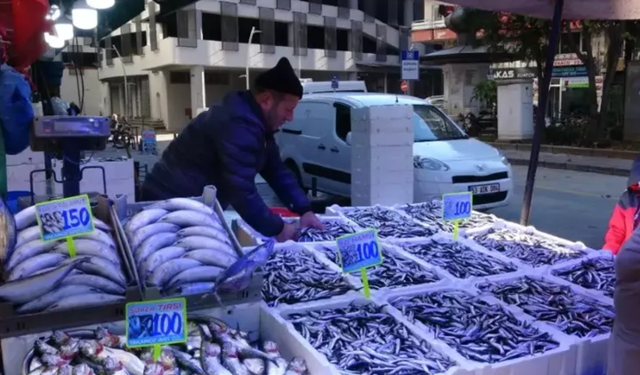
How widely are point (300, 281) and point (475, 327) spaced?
95cm

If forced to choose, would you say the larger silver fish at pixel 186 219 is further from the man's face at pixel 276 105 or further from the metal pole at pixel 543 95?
the metal pole at pixel 543 95

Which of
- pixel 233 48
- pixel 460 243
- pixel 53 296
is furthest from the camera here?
pixel 233 48

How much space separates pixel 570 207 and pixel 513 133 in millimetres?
10566

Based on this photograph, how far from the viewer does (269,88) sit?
368 centimetres

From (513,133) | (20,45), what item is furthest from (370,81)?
(20,45)

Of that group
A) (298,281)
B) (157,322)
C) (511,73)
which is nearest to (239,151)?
(298,281)

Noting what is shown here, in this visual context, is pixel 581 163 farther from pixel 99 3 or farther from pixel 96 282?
pixel 96 282

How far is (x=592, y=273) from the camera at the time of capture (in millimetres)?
3508

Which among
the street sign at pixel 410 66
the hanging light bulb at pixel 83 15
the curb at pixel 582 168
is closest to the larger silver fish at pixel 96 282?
the hanging light bulb at pixel 83 15

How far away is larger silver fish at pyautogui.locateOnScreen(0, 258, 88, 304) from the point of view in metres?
2.18

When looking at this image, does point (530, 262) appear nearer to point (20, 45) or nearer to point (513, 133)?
point (20, 45)

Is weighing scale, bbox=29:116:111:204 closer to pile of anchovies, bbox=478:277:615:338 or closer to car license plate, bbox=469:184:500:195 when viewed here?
pile of anchovies, bbox=478:277:615:338

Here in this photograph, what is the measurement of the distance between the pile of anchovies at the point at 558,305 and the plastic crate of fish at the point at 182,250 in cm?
135

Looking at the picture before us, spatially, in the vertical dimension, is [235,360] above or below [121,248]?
below
